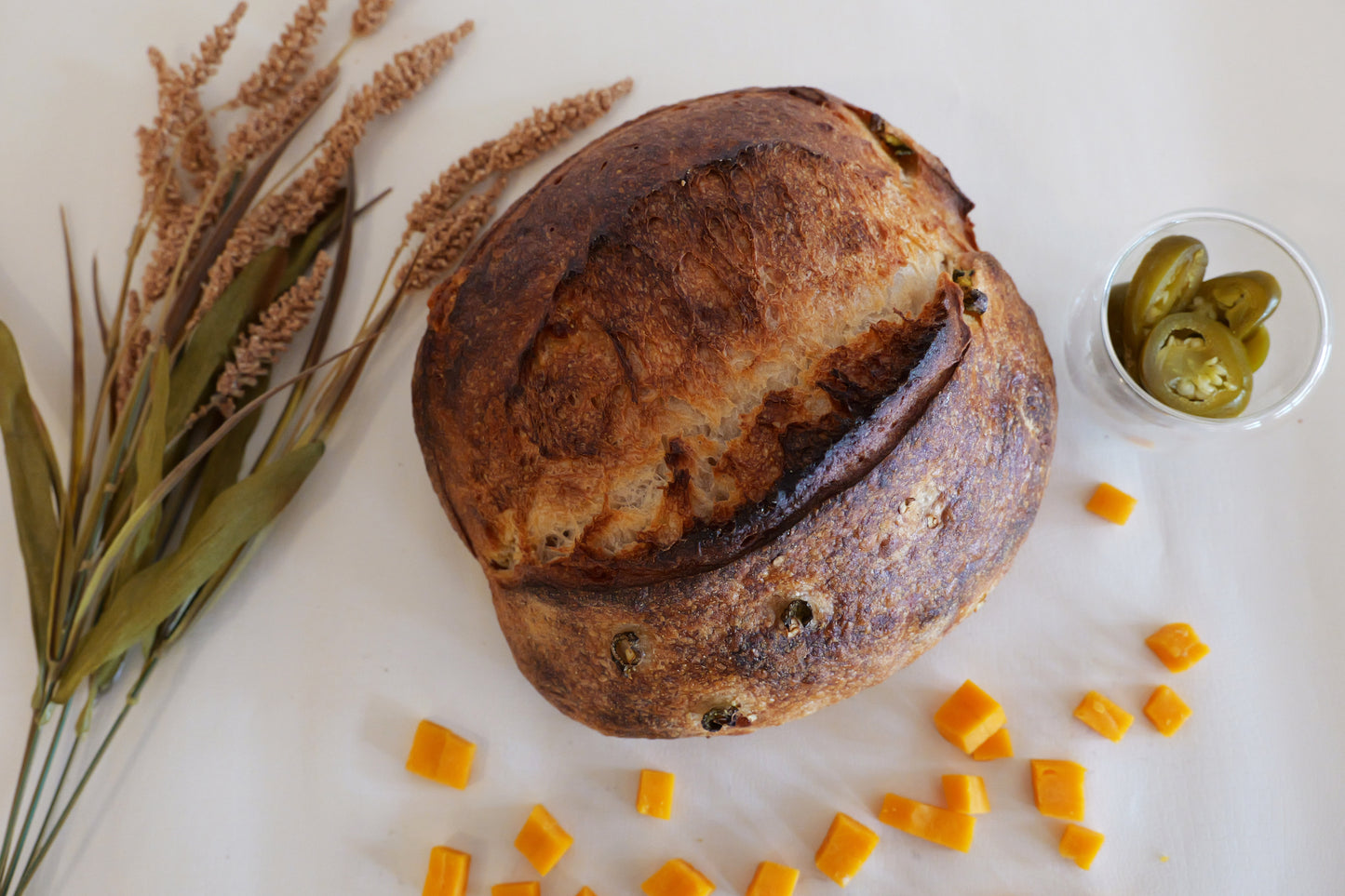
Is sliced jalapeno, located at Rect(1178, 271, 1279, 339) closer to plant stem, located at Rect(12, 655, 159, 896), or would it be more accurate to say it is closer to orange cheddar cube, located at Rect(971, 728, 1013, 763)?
orange cheddar cube, located at Rect(971, 728, 1013, 763)

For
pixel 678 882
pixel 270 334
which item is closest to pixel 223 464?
pixel 270 334

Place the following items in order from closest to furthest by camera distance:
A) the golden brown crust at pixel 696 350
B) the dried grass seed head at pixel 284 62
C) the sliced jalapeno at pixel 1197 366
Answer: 1. the golden brown crust at pixel 696 350
2. the sliced jalapeno at pixel 1197 366
3. the dried grass seed head at pixel 284 62

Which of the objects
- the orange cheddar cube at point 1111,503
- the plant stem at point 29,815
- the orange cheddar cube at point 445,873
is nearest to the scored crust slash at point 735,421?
the orange cheddar cube at point 1111,503

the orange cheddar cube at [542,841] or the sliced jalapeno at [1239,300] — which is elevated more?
the sliced jalapeno at [1239,300]

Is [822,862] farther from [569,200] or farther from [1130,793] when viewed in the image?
[569,200]

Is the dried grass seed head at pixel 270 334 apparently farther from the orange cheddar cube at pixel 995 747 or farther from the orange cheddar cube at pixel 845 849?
→ the orange cheddar cube at pixel 995 747

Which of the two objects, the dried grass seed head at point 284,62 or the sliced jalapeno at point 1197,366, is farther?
the dried grass seed head at point 284,62

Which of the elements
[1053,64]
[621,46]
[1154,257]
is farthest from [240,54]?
[1154,257]

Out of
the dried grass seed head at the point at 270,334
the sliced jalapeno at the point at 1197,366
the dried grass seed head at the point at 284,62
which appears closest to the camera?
the sliced jalapeno at the point at 1197,366
